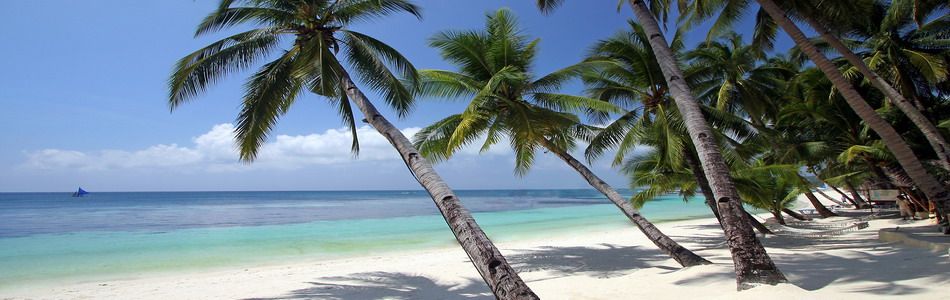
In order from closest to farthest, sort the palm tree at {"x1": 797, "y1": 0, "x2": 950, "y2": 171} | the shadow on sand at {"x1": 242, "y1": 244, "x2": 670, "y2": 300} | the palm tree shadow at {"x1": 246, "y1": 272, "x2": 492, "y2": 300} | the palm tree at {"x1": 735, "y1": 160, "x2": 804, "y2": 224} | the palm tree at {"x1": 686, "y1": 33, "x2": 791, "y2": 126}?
the palm tree shadow at {"x1": 246, "y1": 272, "x2": 492, "y2": 300} → the shadow on sand at {"x1": 242, "y1": 244, "x2": 670, "y2": 300} → the palm tree at {"x1": 797, "y1": 0, "x2": 950, "y2": 171} → the palm tree at {"x1": 735, "y1": 160, "x2": 804, "y2": 224} → the palm tree at {"x1": 686, "y1": 33, "x2": 791, "y2": 126}

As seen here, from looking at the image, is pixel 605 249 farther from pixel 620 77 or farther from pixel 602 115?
pixel 620 77

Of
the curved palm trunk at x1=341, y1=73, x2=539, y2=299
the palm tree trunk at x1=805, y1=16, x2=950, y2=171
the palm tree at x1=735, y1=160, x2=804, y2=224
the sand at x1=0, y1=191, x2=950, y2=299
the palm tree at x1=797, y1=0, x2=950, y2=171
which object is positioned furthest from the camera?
the palm tree at x1=735, y1=160, x2=804, y2=224

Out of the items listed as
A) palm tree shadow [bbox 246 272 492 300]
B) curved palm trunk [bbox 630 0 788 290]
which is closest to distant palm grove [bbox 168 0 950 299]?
curved palm trunk [bbox 630 0 788 290]

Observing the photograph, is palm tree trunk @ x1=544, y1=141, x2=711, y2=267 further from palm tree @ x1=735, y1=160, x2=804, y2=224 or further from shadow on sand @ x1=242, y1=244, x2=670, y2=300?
palm tree @ x1=735, y1=160, x2=804, y2=224

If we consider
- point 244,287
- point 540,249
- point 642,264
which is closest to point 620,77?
point 642,264

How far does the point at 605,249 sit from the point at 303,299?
8146 mm

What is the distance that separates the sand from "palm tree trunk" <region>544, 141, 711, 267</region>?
0.36 m

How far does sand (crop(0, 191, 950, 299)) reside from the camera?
16.3 ft

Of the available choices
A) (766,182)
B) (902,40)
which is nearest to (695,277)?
(766,182)

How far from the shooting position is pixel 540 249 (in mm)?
12969

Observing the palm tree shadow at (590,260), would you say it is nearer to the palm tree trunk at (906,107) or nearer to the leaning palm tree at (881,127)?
the leaning palm tree at (881,127)

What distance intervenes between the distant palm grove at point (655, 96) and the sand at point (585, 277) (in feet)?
2.40

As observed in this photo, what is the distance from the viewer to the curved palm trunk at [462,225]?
4012 millimetres

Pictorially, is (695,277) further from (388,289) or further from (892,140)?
(388,289)
